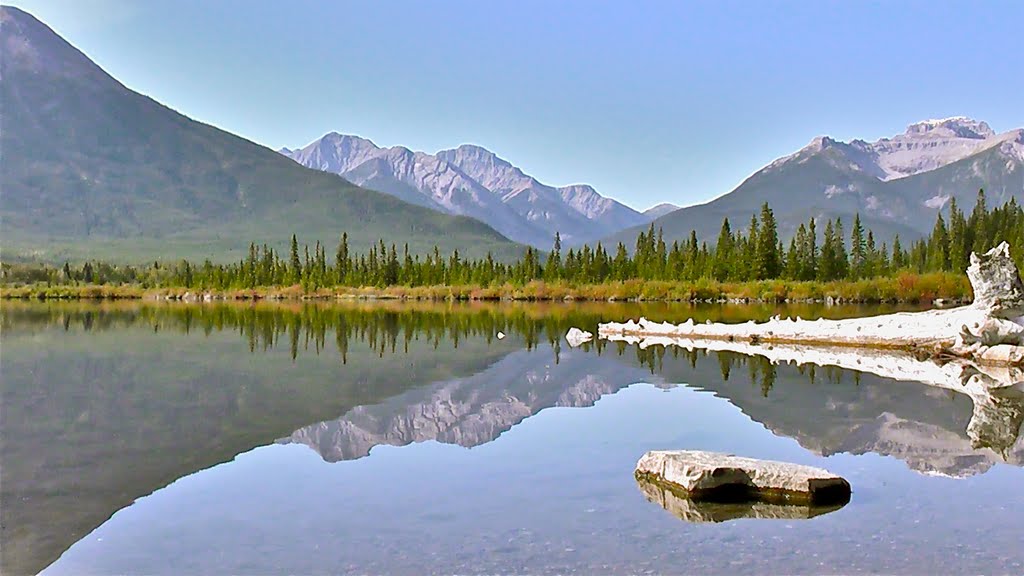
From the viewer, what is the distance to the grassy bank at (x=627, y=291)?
297 ft

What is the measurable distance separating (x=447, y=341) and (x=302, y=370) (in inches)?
513

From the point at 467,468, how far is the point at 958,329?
67.1 ft

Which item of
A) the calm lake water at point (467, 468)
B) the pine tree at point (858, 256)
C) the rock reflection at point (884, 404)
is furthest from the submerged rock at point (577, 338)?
the pine tree at point (858, 256)

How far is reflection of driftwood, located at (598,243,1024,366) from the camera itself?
26.5 metres

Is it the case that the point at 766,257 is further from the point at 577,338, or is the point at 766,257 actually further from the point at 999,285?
the point at 999,285

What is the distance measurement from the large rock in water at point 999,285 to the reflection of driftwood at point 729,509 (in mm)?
18316

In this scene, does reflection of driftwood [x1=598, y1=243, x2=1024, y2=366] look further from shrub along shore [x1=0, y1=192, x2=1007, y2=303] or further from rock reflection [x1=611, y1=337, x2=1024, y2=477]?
shrub along shore [x1=0, y1=192, x2=1007, y2=303]

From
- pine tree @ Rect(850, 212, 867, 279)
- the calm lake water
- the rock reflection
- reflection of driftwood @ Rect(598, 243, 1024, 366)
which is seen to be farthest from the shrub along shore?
the calm lake water

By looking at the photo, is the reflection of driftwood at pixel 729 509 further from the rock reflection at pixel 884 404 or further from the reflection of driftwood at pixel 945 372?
the reflection of driftwood at pixel 945 372

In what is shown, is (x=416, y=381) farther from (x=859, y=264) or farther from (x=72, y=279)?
(x=72, y=279)

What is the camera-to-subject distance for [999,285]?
26.5 m

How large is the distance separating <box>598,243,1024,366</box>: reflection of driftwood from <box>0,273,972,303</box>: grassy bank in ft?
190

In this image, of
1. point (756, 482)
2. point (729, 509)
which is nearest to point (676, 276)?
point (756, 482)

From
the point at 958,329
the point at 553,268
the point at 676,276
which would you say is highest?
the point at 553,268
